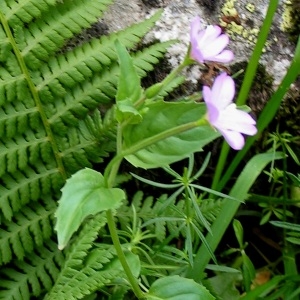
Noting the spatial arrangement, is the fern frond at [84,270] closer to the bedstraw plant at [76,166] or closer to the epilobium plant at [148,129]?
the bedstraw plant at [76,166]

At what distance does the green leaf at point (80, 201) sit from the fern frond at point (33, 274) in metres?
0.48

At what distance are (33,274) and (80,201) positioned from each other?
0.53 meters

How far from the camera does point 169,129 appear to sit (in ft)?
2.94

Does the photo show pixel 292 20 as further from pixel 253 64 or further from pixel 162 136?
pixel 162 136

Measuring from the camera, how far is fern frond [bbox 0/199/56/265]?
1339 millimetres

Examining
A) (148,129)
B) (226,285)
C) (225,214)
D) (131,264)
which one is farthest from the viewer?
A: (226,285)

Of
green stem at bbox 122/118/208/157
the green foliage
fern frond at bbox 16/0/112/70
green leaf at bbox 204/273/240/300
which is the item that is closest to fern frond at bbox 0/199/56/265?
the green foliage

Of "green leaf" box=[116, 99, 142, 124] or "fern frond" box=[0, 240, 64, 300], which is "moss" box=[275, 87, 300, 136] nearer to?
"fern frond" box=[0, 240, 64, 300]

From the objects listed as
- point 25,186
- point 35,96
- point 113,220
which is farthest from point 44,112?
point 113,220

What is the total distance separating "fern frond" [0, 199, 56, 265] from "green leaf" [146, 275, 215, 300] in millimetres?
325

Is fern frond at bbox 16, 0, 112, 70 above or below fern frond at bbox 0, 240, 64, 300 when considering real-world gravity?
above

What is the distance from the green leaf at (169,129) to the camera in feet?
3.00

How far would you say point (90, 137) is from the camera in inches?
55.8

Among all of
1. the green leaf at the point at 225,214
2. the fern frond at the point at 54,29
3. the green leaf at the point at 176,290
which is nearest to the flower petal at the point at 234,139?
the green leaf at the point at 176,290
